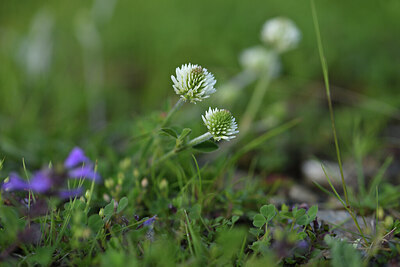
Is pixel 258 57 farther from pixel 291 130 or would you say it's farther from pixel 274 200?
pixel 274 200

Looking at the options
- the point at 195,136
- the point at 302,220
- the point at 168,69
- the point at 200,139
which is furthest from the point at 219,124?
the point at 168,69

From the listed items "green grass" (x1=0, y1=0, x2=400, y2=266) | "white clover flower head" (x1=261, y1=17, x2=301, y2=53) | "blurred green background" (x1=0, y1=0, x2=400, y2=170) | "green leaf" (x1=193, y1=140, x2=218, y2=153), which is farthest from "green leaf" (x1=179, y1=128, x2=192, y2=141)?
"white clover flower head" (x1=261, y1=17, x2=301, y2=53)

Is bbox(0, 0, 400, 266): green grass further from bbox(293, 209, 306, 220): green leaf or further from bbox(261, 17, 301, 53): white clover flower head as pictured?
bbox(261, 17, 301, 53): white clover flower head

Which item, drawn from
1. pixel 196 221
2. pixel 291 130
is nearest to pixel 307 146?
pixel 291 130

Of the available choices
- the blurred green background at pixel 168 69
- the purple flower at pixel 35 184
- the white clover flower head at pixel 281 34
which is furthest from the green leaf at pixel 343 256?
the white clover flower head at pixel 281 34

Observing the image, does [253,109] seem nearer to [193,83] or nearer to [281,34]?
[281,34]

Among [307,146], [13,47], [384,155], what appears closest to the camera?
[384,155]
